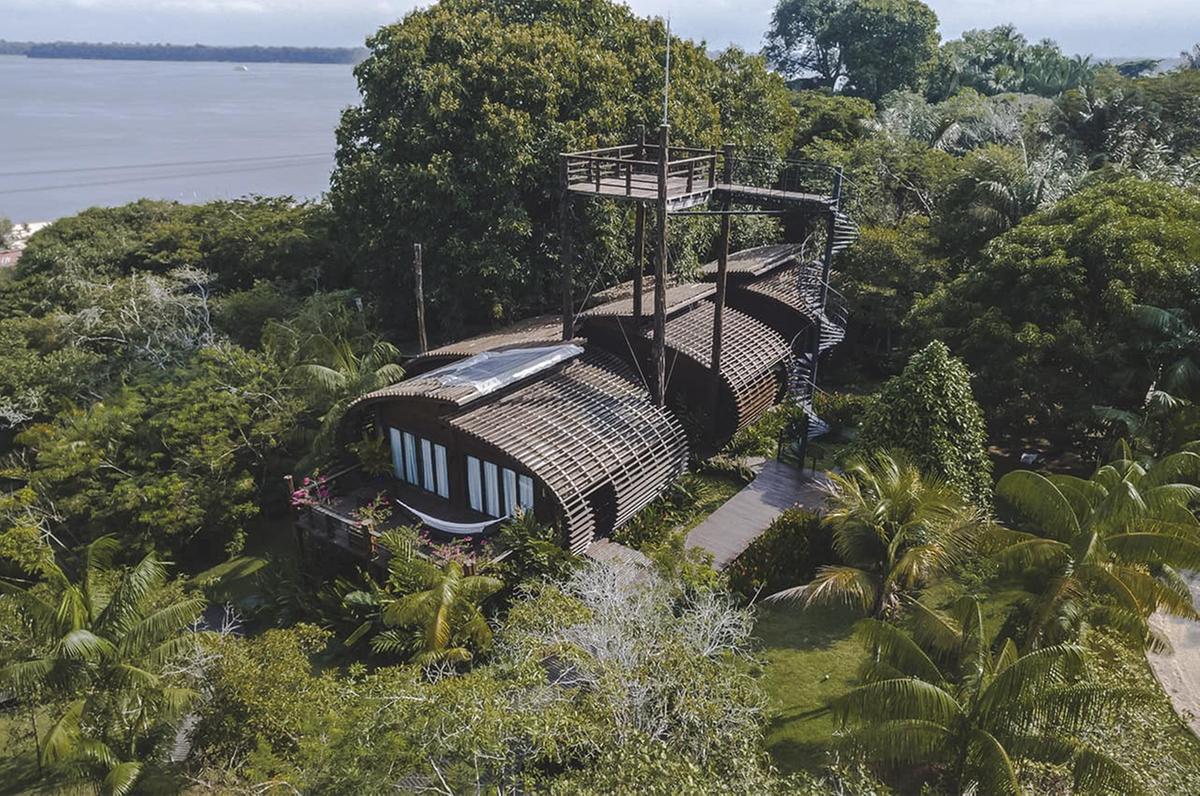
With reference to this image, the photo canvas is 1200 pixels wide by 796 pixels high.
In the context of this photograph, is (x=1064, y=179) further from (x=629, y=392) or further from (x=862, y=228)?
(x=629, y=392)

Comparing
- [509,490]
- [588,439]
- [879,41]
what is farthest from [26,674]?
[879,41]

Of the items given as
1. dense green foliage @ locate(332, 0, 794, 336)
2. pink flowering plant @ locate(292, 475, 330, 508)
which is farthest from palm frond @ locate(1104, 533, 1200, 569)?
dense green foliage @ locate(332, 0, 794, 336)

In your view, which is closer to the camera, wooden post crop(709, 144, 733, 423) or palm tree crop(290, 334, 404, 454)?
wooden post crop(709, 144, 733, 423)

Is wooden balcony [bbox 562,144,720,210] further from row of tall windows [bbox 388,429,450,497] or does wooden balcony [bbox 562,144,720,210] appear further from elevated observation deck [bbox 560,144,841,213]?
row of tall windows [bbox 388,429,450,497]

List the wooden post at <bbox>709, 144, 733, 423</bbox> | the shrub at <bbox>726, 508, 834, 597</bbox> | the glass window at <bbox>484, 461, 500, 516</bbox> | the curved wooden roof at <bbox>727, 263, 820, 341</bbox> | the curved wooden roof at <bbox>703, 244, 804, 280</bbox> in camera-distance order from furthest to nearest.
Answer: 1. the curved wooden roof at <bbox>703, 244, 804, 280</bbox>
2. the curved wooden roof at <bbox>727, 263, 820, 341</bbox>
3. the wooden post at <bbox>709, 144, 733, 423</bbox>
4. the glass window at <bbox>484, 461, 500, 516</bbox>
5. the shrub at <bbox>726, 508, 834, 597</bbox>

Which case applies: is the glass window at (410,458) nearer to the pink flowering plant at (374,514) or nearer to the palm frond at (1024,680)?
the pink flowering plant at (374,514)

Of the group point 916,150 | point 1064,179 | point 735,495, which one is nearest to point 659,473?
point 735,495
